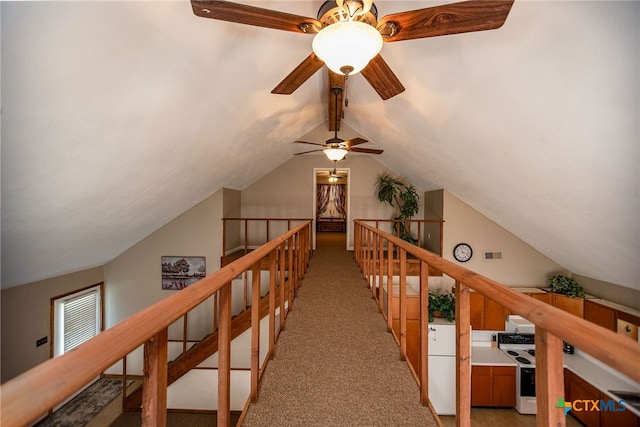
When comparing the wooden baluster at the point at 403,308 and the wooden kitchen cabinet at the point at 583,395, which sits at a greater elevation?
the wooden baluster at the point at 403,308

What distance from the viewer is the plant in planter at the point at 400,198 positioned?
22.0 ft

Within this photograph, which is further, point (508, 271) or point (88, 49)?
point (508, 271)

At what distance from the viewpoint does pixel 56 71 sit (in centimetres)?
179

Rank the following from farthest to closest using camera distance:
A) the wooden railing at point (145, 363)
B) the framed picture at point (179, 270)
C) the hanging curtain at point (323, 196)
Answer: the hanging curtain at point (323, 196) → the framed picture at point (179, 270) → the wooden railing at point (145, 363)

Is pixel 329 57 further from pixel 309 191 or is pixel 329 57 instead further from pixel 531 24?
pixel 309 191

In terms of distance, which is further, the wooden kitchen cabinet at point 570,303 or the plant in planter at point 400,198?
the plant in planter at point 400,198

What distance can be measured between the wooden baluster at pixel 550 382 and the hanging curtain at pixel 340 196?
10.7 meters

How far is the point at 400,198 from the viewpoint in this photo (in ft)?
23.1

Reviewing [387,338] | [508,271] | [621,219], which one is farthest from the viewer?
[508,271]

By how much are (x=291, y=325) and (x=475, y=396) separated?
4441mm

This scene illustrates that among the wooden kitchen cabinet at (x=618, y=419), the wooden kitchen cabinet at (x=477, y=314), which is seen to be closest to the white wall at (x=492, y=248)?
the wooden kitchen cabinet at (x=477, y=314)

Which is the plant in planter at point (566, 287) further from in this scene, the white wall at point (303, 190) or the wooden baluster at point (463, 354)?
the wooden baluster at point (463, 354)

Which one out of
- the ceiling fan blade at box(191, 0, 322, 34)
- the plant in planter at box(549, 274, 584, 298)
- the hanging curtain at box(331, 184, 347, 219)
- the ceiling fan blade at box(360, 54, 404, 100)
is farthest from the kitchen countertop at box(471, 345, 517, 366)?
the hanging curtain at box(331, 184, 347, 219)

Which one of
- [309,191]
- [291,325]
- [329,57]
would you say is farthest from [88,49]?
Answer: [309,191]
